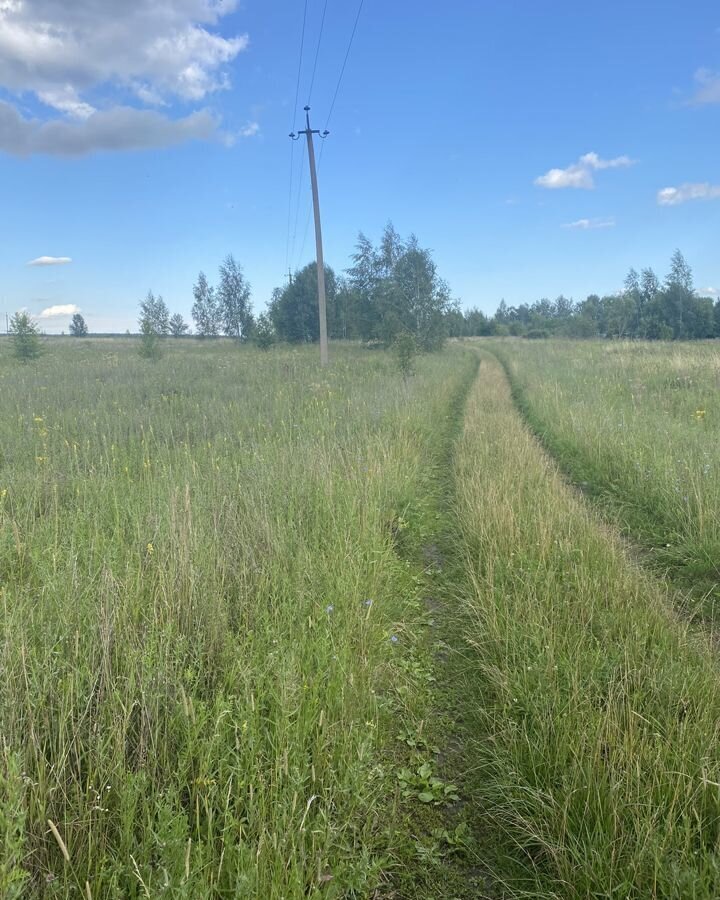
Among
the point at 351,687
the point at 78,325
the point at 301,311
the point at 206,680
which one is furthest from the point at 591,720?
the point at 78,325

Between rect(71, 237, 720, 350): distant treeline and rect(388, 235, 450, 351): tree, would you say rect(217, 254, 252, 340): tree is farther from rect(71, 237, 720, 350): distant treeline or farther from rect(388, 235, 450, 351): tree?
rect(388, 235, 450, 351): tree

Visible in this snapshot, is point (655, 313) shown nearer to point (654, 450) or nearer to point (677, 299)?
point (677, 299)

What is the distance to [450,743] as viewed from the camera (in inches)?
104

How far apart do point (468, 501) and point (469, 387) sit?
39.3 feet

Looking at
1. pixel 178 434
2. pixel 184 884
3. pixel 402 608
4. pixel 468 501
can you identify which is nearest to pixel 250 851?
pixel 184 884

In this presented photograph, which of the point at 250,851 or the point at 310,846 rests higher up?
the point at 250,851

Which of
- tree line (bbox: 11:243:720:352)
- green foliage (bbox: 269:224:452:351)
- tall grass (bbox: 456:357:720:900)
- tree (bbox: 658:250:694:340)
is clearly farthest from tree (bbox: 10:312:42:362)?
tree (bbox: 658:250:694:340)

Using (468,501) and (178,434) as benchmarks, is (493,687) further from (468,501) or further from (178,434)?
(178,434)

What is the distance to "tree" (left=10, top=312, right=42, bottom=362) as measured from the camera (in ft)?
95.1

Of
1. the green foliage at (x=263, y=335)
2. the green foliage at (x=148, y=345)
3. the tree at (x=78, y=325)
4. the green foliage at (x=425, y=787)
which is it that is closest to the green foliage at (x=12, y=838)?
the green foliage at (x=425, y=787)

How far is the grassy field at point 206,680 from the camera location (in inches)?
67.9

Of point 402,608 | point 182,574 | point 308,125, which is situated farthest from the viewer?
point 308,125

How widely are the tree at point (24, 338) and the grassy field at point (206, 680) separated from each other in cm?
2905

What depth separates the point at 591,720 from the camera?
2299 millimetres
